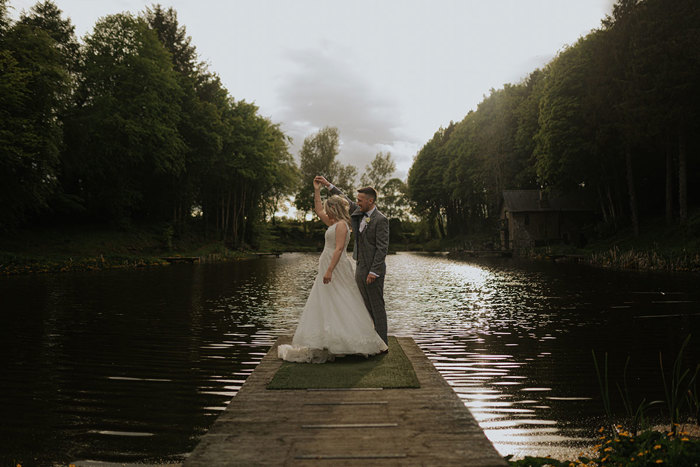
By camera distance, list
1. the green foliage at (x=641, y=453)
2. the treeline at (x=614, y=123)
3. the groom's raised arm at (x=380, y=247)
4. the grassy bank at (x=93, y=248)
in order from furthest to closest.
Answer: the treeline at (x=614, y=123)
the grassy bank at (x=93, y=248)
the groom's raised arm at (x=380, y=247)
the green foliage at (x=641, y=453)

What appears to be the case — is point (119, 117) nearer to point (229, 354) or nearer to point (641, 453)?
point (229, 354)

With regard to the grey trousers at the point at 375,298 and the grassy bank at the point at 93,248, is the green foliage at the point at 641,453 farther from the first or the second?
the grassy bank at the point at 93,248

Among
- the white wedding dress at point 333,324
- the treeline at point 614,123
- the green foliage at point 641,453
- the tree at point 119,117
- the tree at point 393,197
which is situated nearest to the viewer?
the green foliage at point 641,453

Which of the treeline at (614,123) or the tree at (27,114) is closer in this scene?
the tree at (27,114)

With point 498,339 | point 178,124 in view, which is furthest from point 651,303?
point 178,124

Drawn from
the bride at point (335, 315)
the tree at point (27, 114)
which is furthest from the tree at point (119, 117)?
the bride at point (335, 315)

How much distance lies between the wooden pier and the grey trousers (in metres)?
1.84

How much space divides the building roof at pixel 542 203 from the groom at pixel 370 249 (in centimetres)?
4514

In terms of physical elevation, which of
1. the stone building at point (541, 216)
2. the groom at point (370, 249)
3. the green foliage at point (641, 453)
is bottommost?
the green foliage at point (641, 453)

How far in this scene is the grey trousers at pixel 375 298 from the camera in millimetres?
6621

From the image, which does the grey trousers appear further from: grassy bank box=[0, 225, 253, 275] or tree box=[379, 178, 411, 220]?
tree box=[379, 178, 411, 220]

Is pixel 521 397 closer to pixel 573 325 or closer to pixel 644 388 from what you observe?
pixel 644 388

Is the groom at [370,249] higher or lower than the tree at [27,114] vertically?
lower

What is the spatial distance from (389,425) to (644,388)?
4.08 meters
